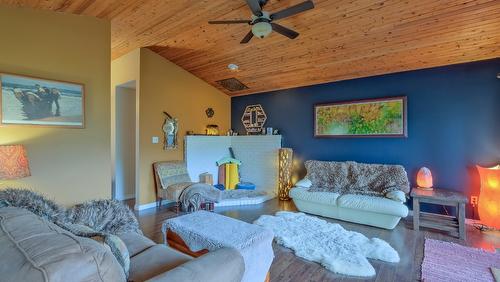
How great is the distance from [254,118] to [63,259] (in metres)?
5.41

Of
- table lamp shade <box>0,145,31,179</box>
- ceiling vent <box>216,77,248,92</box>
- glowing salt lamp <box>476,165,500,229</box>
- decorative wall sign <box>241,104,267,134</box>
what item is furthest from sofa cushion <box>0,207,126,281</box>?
decorative wall sign <box>241,104,267,134</box>

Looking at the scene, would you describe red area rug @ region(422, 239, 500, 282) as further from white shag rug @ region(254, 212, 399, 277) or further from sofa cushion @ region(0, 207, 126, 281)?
sofa cushion @ region(0, 207, 126, 281)

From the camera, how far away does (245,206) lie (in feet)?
15.7

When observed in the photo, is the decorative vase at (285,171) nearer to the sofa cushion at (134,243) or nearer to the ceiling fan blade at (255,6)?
the ceiling fan blade at (255,6)

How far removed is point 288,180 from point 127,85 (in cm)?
379

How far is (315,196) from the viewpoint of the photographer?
408cm

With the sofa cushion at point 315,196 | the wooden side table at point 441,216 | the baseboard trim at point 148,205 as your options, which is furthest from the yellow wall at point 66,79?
the wooden side table at point 441,216

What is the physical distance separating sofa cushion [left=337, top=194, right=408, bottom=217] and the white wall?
4244mm

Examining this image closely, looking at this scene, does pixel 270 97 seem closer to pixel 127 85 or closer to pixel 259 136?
pixel 259 136

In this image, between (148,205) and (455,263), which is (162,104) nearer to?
(148,205)

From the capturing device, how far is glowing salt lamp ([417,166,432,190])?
12.4 ft

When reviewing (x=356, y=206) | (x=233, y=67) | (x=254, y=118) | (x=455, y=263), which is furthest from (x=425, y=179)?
(x=233, y=67)

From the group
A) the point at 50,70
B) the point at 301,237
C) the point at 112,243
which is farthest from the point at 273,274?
the point at 50,70

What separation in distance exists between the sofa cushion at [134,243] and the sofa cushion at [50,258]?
2.80 ft
